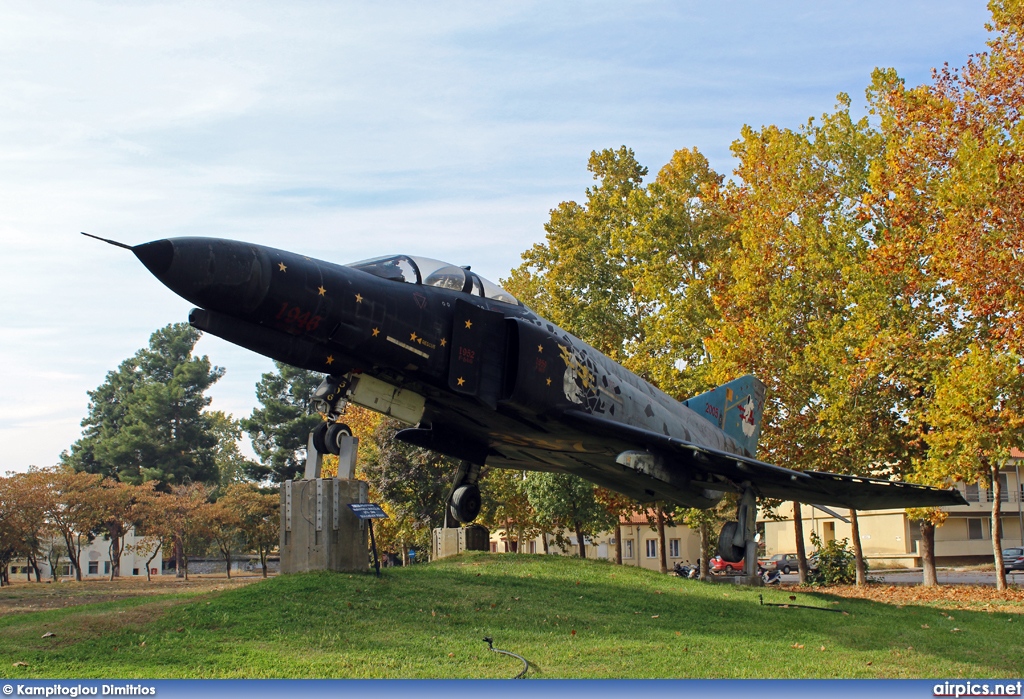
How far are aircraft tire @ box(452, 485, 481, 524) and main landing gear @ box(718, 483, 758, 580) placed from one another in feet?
14.3

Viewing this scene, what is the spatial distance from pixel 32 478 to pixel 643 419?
3820 cm

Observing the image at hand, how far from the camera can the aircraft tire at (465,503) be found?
15594mm

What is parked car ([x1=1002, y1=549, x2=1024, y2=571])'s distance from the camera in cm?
5088

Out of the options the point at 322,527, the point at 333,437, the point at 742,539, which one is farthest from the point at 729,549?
the point at 322,527

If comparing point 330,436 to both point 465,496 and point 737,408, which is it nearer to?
point 465,496

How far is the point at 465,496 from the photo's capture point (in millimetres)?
15695

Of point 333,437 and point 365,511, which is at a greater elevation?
point 333,437

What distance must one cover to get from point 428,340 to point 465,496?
4.30 m

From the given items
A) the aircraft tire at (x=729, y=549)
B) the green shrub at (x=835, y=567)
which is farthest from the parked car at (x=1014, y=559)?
the aircraft tire at (x=729, y=549)

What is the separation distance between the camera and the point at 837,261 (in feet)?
105

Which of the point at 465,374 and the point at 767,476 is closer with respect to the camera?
the point at 465,374

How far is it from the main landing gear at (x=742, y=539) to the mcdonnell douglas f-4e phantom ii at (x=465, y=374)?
0.09 ft

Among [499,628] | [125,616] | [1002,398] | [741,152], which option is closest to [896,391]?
[1002,398]

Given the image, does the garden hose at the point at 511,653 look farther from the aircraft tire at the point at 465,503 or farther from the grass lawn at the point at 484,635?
the aircraft tire at the point at 465,503
